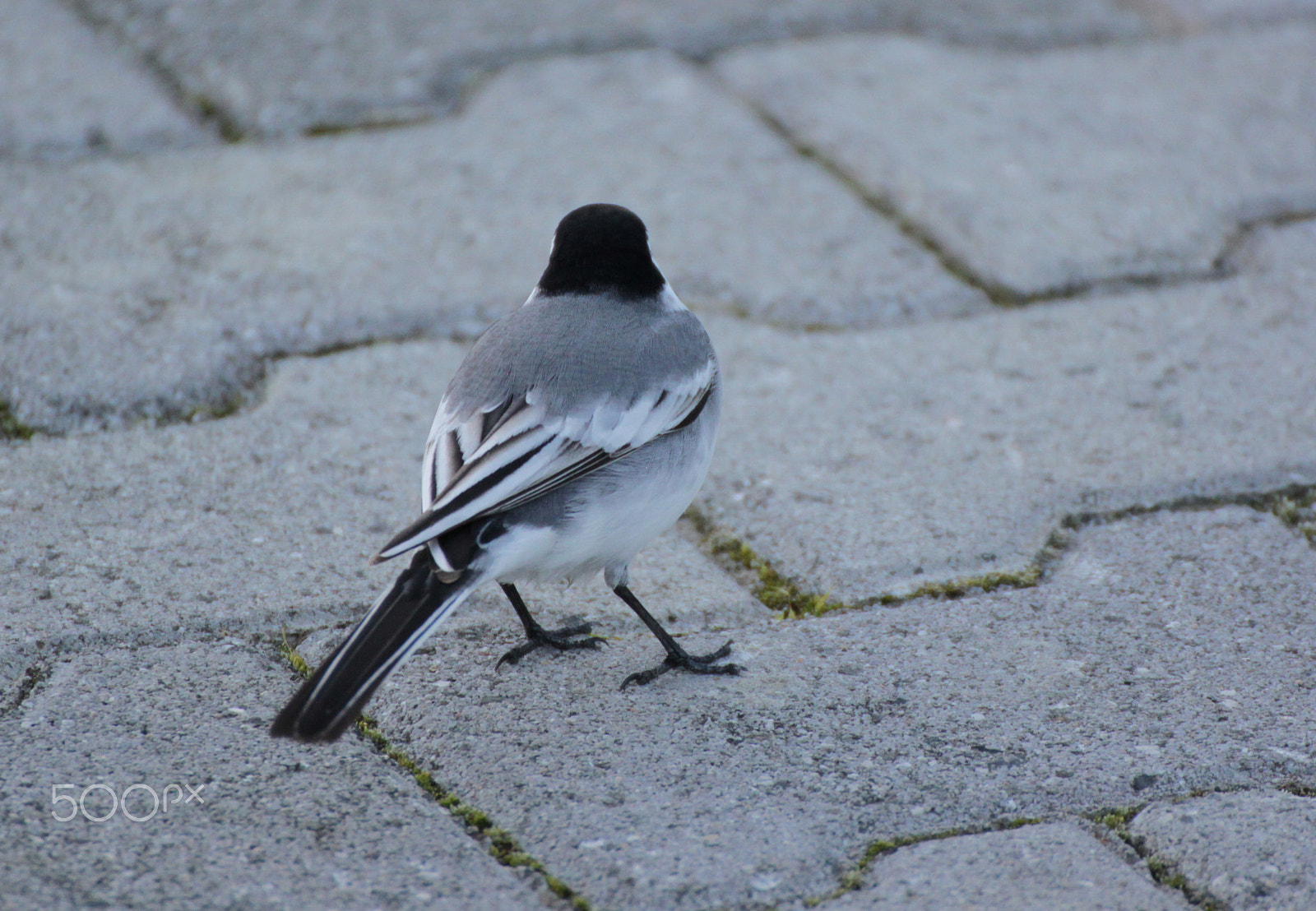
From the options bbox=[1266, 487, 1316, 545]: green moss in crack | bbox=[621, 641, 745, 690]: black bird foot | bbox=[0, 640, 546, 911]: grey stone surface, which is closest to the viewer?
bbox=[0, 640, 546, 911]: grey stone surface

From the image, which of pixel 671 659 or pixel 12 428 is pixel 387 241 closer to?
pixel 12 428

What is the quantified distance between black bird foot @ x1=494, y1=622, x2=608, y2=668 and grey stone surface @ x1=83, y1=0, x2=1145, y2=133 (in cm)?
281

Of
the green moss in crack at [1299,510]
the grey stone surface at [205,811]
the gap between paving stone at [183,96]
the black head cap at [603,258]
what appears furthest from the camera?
the gap between paving stone at [183,96]

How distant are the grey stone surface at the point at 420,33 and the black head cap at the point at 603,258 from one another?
88.6 inches

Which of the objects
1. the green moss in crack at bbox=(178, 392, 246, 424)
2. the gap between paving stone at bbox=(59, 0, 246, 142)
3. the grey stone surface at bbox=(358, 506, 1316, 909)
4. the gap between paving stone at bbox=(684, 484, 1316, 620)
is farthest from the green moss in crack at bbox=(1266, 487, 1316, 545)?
the gap between paving stone at bbox=(59, 0, 246, 142)

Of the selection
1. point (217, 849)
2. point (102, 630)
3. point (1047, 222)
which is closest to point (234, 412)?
point (102, 630)

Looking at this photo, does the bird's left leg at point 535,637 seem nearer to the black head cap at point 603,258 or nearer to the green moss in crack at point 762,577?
the green moss in crack at point 762,577

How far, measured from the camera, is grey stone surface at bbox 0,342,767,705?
9.78 ft

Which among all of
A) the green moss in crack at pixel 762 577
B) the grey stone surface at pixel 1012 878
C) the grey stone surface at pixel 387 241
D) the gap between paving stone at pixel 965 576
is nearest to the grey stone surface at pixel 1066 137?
the grey stone surface at pixel 387 241

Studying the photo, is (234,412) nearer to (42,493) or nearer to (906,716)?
(42,493)

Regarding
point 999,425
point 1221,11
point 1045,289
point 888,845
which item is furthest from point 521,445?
point 1221,11

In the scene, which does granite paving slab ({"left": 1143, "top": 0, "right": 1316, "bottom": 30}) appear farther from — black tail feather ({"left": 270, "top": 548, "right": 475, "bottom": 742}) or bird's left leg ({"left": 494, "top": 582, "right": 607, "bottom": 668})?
black tail feather ({"left": 270, "top": 548, "right": 475, "bottom": 742})

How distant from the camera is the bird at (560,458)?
8.10ft

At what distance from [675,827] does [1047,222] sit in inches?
119
